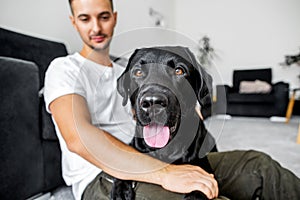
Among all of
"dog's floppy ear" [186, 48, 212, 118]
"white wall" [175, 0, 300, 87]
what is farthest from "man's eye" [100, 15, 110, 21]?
"white wall" [175, 0, 300, 87]

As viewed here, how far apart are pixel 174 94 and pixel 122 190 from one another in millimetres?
312

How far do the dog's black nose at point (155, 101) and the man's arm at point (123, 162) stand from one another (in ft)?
0.56

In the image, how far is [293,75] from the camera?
16.1 ft

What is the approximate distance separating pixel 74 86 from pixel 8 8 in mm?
1367

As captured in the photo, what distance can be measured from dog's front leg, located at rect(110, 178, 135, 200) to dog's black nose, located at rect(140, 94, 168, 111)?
258mm

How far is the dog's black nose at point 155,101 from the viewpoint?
20.6 inches

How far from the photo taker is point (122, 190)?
655 mm

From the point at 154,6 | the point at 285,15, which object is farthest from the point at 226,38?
the point at 154,6

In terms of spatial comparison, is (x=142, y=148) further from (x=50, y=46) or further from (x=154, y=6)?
(x=154, y=6)

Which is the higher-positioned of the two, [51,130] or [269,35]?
[269,35]

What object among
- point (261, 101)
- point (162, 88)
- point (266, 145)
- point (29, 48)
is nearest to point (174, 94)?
point (162, 88)

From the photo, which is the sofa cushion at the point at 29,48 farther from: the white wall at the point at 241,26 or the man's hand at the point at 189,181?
the white wall at the point at 241,26

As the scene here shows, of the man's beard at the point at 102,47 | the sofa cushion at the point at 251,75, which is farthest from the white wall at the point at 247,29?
the man's beard at the point at 102,47

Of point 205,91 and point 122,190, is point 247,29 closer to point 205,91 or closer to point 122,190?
point 205,91
